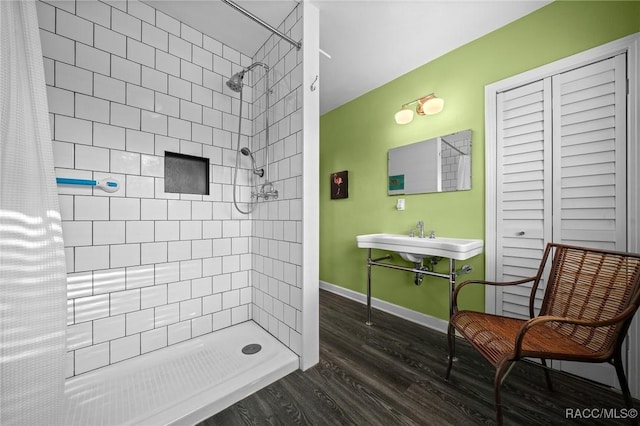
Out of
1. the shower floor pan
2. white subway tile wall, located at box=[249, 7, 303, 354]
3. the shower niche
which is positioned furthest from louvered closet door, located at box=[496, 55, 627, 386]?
the shower niche

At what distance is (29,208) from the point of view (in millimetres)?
897

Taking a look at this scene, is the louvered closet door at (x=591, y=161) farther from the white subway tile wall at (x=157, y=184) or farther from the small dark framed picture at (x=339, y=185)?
the small dark framed picture at (x=339, y=185)

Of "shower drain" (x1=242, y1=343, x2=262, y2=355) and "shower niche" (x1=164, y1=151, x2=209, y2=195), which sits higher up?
"shower niche" (x1=164, y1=151, x2=209, y2=195)

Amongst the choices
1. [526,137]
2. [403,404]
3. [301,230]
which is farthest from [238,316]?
[526,137]

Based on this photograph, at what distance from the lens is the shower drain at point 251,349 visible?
162cm

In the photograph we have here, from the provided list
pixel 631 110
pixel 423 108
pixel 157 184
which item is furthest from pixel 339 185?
pixel 631 110

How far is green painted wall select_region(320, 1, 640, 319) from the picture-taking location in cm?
150

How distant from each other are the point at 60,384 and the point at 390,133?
2805 mm

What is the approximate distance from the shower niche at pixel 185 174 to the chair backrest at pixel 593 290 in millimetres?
2403

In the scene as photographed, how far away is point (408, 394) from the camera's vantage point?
1.32 meters

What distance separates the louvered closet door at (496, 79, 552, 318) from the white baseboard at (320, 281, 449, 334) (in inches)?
20.0

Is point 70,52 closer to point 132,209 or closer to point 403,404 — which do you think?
point 132,209

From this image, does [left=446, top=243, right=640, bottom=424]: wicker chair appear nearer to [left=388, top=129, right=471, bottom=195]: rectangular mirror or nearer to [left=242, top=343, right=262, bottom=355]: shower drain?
[left=388, top=129, right=471, bottom=195]: rectangular mirror

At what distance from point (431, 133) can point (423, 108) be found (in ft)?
0.80
